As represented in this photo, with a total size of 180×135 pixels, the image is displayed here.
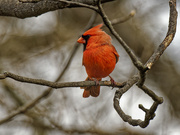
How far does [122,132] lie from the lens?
4648 millimetres

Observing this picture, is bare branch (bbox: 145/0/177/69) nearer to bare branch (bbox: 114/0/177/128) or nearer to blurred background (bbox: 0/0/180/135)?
bare branch (bbox: 114/0/177/128)

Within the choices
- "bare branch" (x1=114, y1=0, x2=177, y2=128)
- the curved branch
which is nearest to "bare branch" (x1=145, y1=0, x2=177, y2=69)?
"bare branch" (x1=114, y1=0, x2=177, y2=128)

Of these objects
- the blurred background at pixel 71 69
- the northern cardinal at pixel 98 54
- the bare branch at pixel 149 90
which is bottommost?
the blurred background at pixel 71 69

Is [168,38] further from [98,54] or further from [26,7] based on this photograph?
[26,7]

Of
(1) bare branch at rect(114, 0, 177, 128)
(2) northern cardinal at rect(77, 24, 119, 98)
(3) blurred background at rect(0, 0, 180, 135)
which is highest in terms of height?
(1) bare branch at rect(114, 0, 177, 128)

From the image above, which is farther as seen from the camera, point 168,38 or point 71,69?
point 71,69

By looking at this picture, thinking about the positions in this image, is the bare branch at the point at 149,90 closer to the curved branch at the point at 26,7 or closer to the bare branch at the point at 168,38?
the bare branch at the point at 168,38

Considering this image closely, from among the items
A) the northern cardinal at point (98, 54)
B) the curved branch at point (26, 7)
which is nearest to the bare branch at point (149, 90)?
the northern cardinal at point (98, 54)

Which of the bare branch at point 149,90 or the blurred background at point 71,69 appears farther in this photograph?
the blurred background at point 71,69

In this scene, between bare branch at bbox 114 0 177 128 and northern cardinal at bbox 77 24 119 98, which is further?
northern cardinal at bbox 77 24 119 98

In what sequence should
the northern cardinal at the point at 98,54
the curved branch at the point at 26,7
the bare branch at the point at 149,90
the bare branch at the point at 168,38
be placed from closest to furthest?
the bare branch at the point at 149,90, the bare branch at the point at 168,38, the curved branch at the point at 26,7, the northern cardinal at the point at 98,54

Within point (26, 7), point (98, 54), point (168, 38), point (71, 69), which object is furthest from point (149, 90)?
point (71, 69)

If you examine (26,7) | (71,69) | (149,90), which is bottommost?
(71,69)

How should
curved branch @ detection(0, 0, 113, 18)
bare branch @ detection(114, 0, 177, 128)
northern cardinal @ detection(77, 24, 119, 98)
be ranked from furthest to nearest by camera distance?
northern cardinal @ detection(77, 24, 119, 98)
curved branch @ detection(0, 0, 113, 18)
bare branch @ detection(114, 0, 177, 128)
